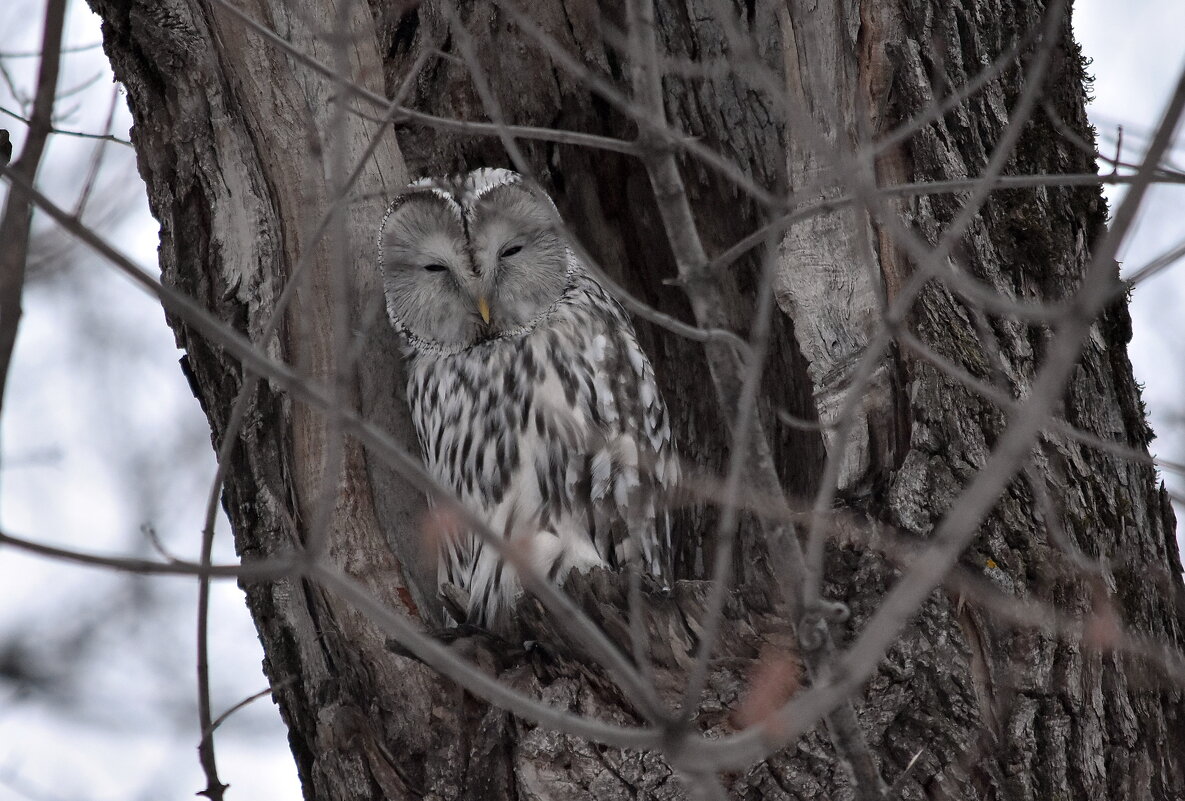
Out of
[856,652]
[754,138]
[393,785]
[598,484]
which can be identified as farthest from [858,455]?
[856,652]

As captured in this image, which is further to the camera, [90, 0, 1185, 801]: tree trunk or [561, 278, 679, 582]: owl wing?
[561, 278, 679, 582]: owl wing

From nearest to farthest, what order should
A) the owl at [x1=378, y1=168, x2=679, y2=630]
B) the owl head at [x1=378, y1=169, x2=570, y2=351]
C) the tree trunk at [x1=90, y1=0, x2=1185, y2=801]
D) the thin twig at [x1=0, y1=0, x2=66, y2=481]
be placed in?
the thin twig at [x1=0, y1=0, x2=66, y2=481], the tree trunk at [x1=90, y1=0, x2=1185, y2=801], the owl at [x1=378, y1=168, x2=679, y2=630], the owl head at [x1=378, y1=169, x2=570, y2=351]

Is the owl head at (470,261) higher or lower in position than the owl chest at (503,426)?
higher

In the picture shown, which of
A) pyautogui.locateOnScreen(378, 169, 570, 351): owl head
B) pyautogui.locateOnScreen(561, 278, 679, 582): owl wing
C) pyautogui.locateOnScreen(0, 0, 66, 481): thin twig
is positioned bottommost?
pyautogui.locateOnScreen(0, 0, 66, 481): thin twig

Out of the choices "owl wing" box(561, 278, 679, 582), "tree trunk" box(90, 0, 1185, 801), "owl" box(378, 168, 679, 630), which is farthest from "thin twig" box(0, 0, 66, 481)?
"owl wing" box(561, 278, 679, 582)

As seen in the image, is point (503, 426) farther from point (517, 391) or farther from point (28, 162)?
point (28, 162)

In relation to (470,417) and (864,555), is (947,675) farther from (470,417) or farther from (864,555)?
(470,417)

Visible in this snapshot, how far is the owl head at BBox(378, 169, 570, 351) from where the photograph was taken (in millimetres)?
3605

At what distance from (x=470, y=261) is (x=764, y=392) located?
973 mm

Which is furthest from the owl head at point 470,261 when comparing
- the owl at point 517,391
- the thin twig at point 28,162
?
the thin twig at point 28,162

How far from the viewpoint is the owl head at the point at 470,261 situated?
3605 mm

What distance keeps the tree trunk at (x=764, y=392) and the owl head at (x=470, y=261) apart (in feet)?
0.32

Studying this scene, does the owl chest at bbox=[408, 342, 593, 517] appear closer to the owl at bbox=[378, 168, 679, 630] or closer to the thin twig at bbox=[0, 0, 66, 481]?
the owl at bbox=[378, 168, 679, 630]

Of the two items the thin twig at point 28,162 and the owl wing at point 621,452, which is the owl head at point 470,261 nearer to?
the owl wing at point 621,452
